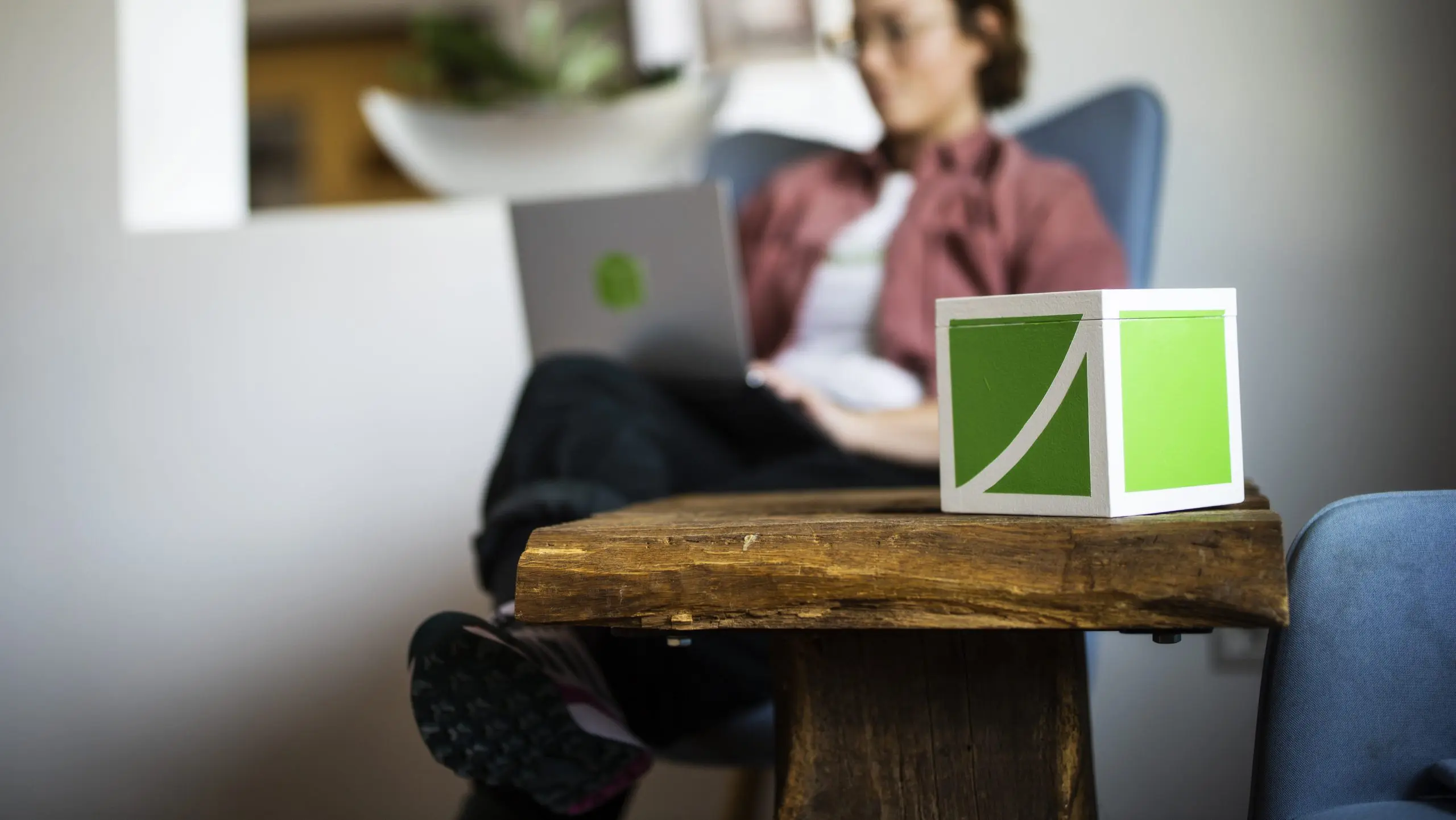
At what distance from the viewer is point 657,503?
3.11ft

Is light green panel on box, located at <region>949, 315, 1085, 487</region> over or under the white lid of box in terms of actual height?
under

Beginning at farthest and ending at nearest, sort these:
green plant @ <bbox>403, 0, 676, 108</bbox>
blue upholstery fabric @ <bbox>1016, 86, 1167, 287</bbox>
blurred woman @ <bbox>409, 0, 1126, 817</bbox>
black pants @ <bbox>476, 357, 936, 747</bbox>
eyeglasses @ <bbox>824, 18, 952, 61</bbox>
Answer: green plant @ <bbox>403, 0, 676, 108</bbox> < eyeglasses @ <bbox>824, 18, 952, 61</bbox> < blue upholstery fabric @ <bbox>1016, 86, 1167, 287</bbox> < black pants @ <bbox>476, 357, 936, 747</bbox> < blurred woman @ <bbox>409, 0, 1126, 817</bbox>

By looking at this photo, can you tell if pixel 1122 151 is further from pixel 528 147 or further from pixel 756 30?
pixel 528 147

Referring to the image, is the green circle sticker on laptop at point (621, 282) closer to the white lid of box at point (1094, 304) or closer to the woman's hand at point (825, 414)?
the woman's hand at point (825, 414)

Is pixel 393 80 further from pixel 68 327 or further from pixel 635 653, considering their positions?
pixel 635 653

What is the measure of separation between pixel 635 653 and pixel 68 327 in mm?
1289

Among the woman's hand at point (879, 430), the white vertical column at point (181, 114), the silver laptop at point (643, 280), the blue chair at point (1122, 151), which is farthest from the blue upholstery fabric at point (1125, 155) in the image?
the white vertical column at point (181, 114)

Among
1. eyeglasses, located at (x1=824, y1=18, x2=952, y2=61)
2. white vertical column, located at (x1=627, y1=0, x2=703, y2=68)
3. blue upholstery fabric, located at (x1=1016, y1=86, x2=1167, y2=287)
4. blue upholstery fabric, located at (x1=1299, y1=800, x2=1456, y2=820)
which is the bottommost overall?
blue upholstery fabric, located at (x1=1299, y1=800, x2=1456, y2=820)

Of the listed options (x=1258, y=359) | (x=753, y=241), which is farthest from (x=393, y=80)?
(x=1258, y=359)

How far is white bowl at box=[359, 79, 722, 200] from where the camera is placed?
180cm

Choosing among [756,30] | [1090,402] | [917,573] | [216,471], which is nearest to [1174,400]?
[1090,402]

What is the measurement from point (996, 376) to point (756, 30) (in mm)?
1240

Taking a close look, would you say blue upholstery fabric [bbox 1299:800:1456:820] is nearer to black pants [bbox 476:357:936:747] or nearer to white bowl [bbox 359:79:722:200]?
black pants [bbox 476:357:936:747]

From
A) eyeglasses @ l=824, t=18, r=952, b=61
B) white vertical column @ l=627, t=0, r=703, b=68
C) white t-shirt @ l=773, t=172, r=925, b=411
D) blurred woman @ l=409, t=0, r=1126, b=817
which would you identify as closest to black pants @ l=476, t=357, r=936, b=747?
blurred woman @ l=409, t=0, r=1126, b=817
